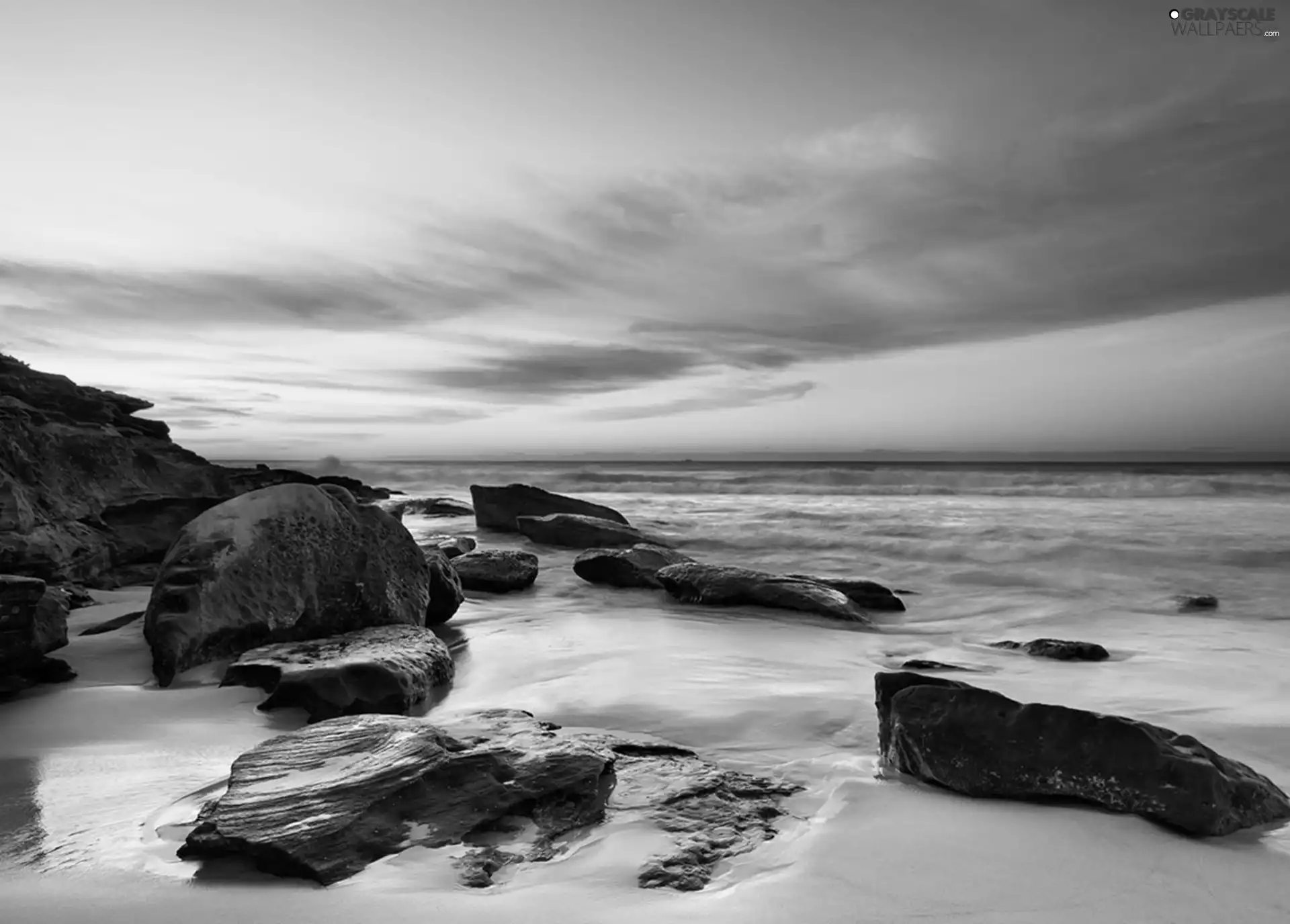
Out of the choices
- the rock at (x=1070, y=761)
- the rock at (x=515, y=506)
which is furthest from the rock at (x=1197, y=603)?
the rock at (x=515, y=506)

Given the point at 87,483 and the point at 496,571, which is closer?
the point at 87,483

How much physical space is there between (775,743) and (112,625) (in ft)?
13.1

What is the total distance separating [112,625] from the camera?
4605 millimetres

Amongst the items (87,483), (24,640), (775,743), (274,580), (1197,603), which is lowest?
(1197,603)

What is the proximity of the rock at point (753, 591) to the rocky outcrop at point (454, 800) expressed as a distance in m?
3.69

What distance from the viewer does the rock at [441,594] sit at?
18.1ft

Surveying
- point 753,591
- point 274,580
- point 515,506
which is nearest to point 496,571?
point 753,591

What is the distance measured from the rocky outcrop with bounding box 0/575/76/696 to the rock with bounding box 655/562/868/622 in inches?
173

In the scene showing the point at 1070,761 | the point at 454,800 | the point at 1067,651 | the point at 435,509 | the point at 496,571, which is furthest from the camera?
the point at 435,509

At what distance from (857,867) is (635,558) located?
18.1ft

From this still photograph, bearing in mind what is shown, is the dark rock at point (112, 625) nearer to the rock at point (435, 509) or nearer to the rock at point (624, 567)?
the rock at point (624, 567)

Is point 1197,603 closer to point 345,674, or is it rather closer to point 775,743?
point 775,743

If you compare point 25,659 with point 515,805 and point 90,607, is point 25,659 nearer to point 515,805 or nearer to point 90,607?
point 90,607

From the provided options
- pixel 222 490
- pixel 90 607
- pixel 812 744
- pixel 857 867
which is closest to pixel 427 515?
pixel 222 490
